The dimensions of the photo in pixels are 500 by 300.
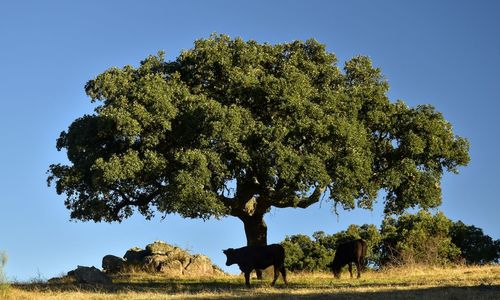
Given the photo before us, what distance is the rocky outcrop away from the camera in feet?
137

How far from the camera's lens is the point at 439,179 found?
122ft

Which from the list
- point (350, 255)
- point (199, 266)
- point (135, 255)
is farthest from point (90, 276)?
point (350, 255)

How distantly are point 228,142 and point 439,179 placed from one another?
12.9 metres

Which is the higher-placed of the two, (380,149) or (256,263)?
(380,149)

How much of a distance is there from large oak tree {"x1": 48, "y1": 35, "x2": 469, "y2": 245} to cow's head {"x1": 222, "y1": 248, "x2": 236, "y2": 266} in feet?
6.79

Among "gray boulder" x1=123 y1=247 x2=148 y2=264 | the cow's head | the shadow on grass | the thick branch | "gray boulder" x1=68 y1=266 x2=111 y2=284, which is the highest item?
the thick branch

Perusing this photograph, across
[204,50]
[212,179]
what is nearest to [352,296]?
[212,179]

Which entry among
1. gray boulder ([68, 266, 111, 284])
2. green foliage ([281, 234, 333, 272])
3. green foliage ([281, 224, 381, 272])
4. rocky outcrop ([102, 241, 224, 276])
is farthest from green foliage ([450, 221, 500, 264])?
gray boulder ([68, 266, 111, 284])

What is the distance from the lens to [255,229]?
1510 inches

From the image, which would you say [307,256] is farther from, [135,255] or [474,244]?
[135,255]

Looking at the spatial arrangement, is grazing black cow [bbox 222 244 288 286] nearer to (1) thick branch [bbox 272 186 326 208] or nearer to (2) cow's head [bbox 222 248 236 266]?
(2) cow's head [bbox 222 248 236 266]

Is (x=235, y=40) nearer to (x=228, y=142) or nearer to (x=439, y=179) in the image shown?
(x=228, y=142)

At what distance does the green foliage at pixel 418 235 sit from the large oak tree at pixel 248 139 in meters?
21.7

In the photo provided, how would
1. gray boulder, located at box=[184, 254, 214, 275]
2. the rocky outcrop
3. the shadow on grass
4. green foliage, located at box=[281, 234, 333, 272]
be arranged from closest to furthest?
the shadow on grass < the rocky outcrop < gray boulder, located at box=[184, 254, 214, 275] < green foliage, located at box=[281, 234, 333, 272]
